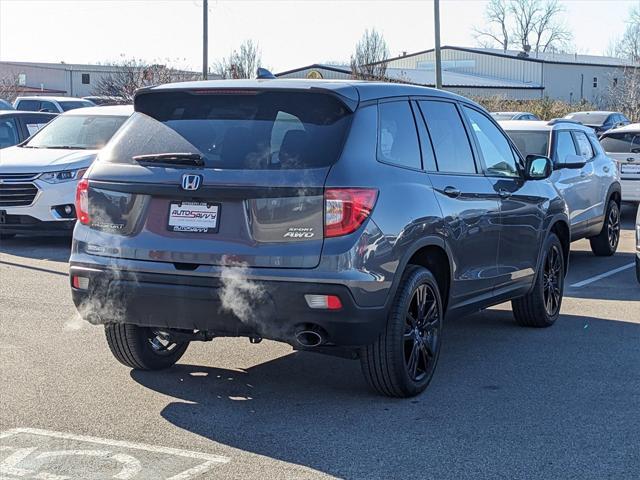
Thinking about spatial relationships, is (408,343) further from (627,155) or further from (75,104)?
(75,104)

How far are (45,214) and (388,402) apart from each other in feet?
26.8

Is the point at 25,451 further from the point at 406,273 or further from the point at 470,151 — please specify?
the point at 470,151

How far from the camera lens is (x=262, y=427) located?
5.84 m

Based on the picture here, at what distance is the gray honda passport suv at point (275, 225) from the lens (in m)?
5.82

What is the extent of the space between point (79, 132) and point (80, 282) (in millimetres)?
8920

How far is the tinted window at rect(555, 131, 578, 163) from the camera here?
12.6m

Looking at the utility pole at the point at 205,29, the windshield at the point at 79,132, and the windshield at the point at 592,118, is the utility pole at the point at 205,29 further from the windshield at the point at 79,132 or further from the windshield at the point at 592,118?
the windshield at the point at 79,132

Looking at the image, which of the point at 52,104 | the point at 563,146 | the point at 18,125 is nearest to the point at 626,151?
the point at 563,146

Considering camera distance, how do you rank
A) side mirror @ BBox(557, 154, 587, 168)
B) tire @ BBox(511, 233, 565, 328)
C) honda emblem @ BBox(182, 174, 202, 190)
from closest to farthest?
honda emblem @ BBox(182, 174, 202, 190) → tire @ BBox(511, 233, 565, 328) → side mirror @ BBox(557, 154, 587, 168)

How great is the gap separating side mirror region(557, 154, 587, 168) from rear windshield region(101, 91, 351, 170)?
6049 mm

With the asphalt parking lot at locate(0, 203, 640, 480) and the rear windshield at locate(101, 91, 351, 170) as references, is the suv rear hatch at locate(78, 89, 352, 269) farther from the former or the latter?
the asphalt parking lot at locate(0, 203, 640, 480)

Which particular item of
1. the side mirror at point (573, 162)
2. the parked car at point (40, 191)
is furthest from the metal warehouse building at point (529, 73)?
the side mirror at point (573, 162)

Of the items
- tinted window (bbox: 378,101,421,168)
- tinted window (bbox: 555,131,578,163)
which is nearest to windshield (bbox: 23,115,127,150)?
tinted window (bbox: 555,131,578,163)

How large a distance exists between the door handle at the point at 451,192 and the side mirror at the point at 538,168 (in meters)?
1.41
